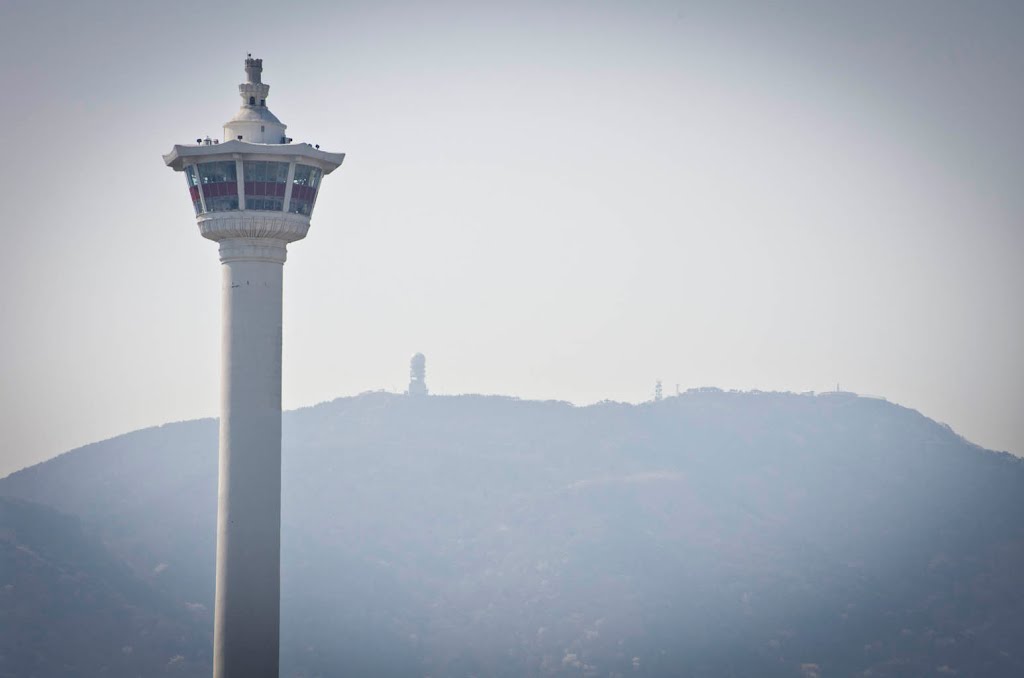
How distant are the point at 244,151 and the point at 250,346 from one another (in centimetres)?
1231

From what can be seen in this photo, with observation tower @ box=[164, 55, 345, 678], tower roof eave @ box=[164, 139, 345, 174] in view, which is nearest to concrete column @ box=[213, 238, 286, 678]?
observation tower @ box=[164, 55, 345, 678]

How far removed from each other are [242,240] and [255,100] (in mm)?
9692

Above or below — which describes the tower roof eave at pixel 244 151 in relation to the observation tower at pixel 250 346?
above

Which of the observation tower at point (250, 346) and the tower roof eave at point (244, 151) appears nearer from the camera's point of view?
the observation tower at point (250, 346)

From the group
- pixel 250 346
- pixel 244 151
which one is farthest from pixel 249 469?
pixel 244 151

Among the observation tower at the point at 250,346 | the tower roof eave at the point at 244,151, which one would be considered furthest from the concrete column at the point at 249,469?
the tower roof eave at the point at 244,151

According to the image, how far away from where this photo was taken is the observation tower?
83750mm

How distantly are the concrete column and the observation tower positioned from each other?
62 millimetres

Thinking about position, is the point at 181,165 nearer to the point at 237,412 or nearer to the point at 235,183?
the point at 235,183

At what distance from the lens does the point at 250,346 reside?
85.0 meters

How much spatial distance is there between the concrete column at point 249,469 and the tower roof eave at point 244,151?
5584 millimetres

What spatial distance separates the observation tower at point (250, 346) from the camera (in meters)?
83.8

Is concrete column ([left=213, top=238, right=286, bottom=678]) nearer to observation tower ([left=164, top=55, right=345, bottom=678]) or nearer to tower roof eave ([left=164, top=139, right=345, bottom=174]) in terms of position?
observation tower ([left=164, top=55, right=345, bottom=678])

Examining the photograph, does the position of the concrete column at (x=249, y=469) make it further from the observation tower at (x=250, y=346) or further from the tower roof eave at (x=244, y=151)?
the tower roof eave at (x=244, y=151)
